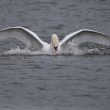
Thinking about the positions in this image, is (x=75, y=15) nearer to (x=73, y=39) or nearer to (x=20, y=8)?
(x=20, y=8)

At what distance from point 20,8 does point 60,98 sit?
14602mm

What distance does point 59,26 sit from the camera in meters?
34.9

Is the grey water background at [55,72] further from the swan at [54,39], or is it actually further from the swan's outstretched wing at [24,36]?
the swan's outstretched wing at [24,36]

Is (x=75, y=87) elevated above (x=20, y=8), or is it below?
below

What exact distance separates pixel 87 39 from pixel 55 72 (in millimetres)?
3390

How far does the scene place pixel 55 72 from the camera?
27312 mm

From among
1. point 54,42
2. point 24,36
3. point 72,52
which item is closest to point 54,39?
point 54,42

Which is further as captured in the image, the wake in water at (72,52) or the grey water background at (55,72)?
the wake in water at (72,52)

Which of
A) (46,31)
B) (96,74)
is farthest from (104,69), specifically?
(46,31)

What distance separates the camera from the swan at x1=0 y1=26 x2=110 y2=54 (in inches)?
1179

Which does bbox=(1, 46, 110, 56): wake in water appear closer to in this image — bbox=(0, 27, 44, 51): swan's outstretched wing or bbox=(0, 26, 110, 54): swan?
bbox=(0, 26, 110, 54): swan

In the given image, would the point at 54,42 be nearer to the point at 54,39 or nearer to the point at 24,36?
the point at 54,39

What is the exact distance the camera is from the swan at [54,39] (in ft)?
98.3

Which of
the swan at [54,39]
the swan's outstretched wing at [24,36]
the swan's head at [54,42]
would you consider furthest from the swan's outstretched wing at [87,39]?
the swan's outstretched wing at [24,36]
